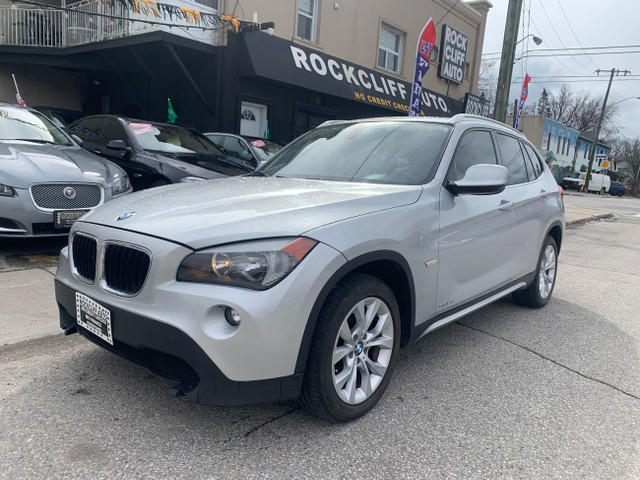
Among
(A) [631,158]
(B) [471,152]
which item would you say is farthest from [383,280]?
(A) [631,158]

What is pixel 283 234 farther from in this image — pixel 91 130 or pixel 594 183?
pixel 594 183

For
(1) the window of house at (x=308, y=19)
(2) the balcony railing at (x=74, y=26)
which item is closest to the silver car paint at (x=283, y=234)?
(2) the balcony railing at (x=74, y=26)

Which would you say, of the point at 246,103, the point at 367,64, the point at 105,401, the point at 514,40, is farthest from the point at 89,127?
the point at 367,64

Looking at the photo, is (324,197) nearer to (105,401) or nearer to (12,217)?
(105,401)

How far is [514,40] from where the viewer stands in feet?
35.1

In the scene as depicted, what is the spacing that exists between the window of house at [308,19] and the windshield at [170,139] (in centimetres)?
710

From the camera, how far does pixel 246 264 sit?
2.10m

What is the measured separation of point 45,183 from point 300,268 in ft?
12.7

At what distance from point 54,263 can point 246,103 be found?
858 cm

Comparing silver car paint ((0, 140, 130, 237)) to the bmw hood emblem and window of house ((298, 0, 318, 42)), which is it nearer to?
the bmw hood emblem

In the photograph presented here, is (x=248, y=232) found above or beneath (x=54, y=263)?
above

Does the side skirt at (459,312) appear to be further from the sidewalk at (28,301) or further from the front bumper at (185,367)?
the sidewalk at (28,301)

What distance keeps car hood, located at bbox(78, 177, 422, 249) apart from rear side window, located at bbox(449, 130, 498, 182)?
1.79ft

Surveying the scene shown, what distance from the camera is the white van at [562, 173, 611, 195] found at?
4434 centimetres
